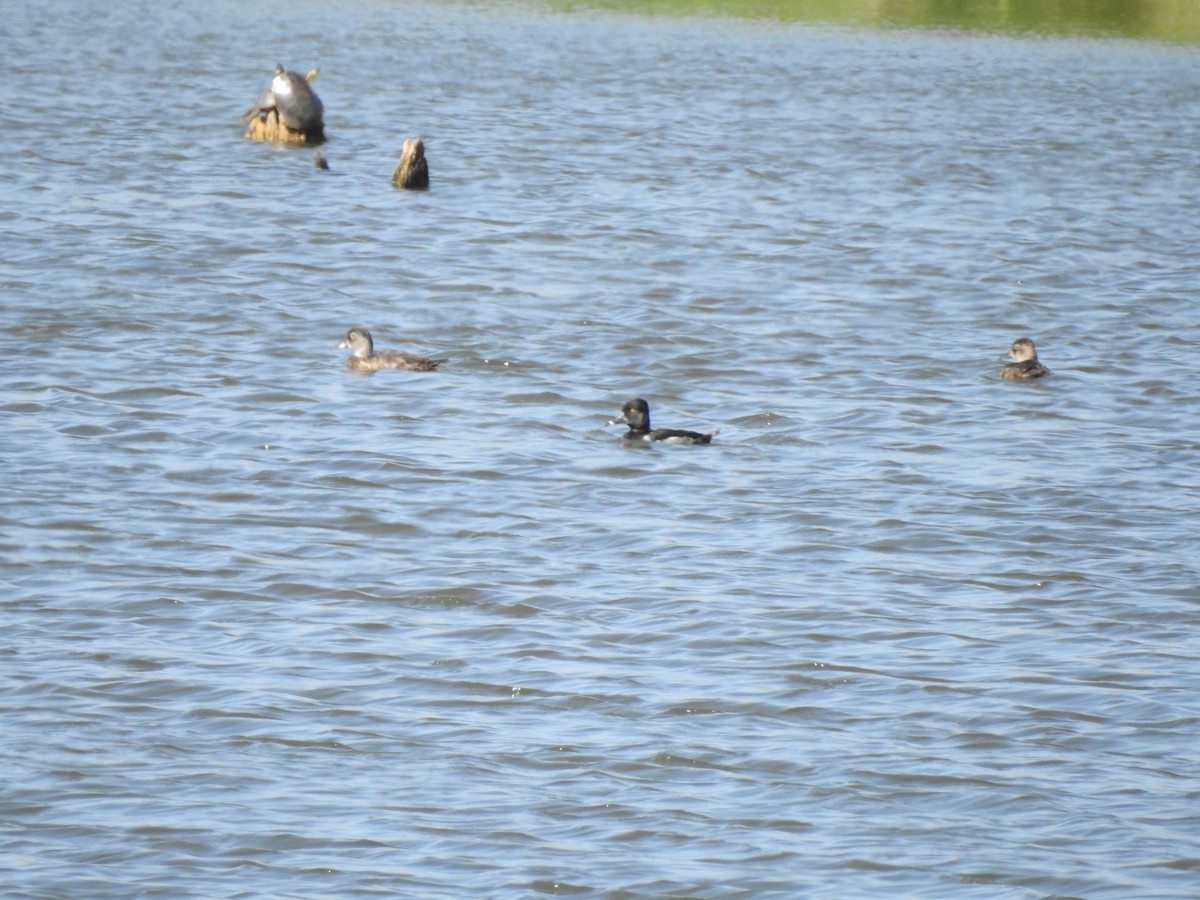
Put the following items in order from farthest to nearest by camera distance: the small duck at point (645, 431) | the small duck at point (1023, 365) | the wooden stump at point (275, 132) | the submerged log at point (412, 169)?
the wooden stump at point (275, 132) < the submerged log at point (412, 169) < the small duck at point (1023, 365) < the small duck at point (645, 431)

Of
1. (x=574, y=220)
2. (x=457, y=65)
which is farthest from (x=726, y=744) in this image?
(x=457, y=65)

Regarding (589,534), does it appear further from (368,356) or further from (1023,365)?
(1023,365)

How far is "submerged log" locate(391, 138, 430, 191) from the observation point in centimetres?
2178

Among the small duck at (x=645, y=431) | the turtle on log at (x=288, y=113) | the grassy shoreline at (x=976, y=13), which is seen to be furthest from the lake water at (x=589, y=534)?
the grassy shoreline at (x=976, y=13)

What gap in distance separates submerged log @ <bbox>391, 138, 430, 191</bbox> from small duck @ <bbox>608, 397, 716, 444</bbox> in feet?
33.1

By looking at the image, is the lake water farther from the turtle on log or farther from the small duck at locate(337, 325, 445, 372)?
the turtle on log

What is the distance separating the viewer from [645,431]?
12.2 metres

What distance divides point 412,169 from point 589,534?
494 inches

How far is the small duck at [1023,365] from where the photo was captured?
→ 1424 centimetres

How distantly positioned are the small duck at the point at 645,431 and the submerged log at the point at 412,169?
1008 cm

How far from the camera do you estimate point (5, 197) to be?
2002 cm

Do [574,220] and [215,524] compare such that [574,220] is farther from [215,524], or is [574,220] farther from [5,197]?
[215,524]

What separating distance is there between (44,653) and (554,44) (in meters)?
32.4

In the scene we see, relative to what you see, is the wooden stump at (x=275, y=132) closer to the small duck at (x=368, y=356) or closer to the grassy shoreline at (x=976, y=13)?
the small duck at (x=368, y=356)
